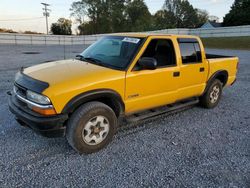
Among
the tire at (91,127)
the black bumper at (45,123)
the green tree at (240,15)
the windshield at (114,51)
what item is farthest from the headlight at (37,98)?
the green tree at (240,15)

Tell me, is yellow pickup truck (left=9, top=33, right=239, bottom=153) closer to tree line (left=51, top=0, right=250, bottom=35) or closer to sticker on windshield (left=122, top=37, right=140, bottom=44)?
sticker on windshield (left=122, top=37, right=140, bottom=44)

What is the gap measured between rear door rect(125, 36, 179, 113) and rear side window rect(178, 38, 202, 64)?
269mm

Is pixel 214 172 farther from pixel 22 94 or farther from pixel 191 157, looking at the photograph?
pixel 22 94

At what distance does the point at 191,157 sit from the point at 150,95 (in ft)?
4.09

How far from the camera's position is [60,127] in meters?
3.17

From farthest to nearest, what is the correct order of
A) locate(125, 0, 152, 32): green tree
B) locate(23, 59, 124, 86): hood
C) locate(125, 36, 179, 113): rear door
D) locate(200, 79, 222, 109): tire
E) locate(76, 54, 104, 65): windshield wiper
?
1. locate(125, 0, 152, 32): green tree
2. locate(200, 79, 222, 109): tire
3. locate(76, 54, 104, 65): windshield wiper
4. locate(125, 36, 179, 113): rear door
5. locate(23, 59, 124, 86): hood

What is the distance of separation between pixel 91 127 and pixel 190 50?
2.71m

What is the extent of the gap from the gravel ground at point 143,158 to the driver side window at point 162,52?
1242 millimetres

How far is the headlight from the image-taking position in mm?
3005

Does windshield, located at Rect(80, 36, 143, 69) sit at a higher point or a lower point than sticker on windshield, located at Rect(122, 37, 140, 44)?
lower

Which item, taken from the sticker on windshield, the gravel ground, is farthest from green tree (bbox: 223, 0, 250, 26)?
the sticker on windshield

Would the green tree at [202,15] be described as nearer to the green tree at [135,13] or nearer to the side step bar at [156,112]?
the green tree at [135,13]

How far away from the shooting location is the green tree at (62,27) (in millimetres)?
55344

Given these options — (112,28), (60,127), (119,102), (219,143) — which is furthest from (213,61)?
(112,28)
